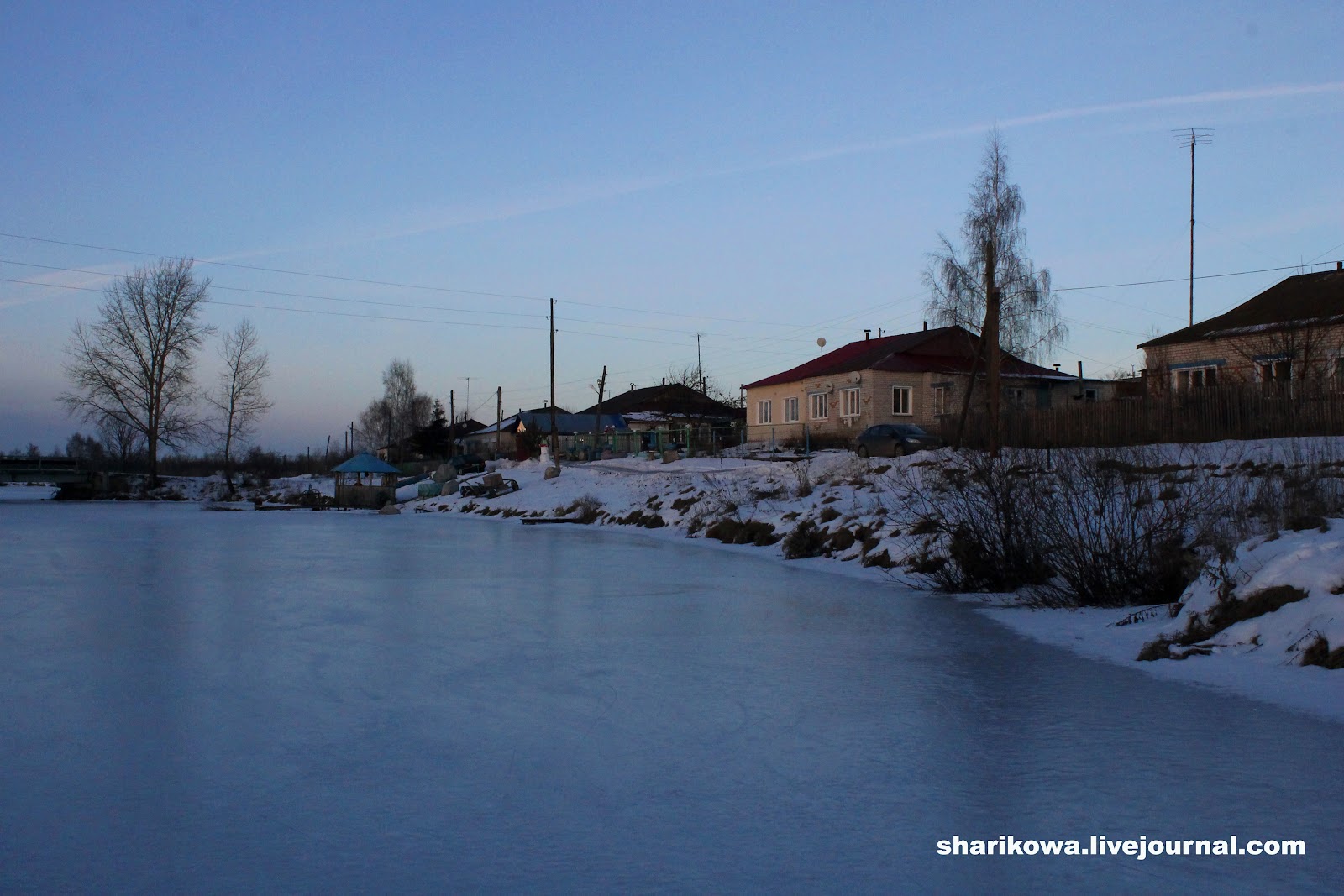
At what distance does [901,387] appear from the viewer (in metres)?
43.9

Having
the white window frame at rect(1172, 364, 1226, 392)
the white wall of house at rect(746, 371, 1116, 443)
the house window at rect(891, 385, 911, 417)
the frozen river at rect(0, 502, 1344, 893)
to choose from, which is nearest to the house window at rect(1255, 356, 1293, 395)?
the white window frame at rect(1172, 364, 1226, 392)

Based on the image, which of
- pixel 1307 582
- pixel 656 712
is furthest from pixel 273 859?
pixel 1307 582

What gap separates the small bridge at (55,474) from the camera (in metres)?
57.9

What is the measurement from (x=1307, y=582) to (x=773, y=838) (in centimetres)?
515

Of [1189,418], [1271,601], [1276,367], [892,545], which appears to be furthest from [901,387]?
[1271,601]

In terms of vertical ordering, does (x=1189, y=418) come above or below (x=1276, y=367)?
below

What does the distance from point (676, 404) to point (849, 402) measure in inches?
1205

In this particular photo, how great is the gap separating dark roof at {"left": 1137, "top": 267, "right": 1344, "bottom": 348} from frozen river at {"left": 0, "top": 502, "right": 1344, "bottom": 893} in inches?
1017

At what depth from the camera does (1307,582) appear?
712 cm

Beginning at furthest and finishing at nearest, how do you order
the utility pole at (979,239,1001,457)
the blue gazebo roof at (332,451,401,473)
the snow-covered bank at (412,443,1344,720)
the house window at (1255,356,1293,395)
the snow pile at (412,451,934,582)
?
the blue gazebo roof at (332,451,401,473) → the utility pole at (979,239,1001,457) → the house window at (1255,356,1293,395) → the snow pile at (412,451,934,582) → the snow-covered bank at (412,443,1344,720)

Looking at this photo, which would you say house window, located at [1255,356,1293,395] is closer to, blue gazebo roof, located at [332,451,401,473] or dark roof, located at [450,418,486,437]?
blue gazebo roof, located at [332,451,401,473]

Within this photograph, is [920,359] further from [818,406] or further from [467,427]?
[467,427]

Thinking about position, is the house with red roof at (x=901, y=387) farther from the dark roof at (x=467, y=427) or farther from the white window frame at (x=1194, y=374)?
the dark roof at (x=467, y=427)

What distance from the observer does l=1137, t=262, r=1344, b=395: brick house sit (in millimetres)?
28234
